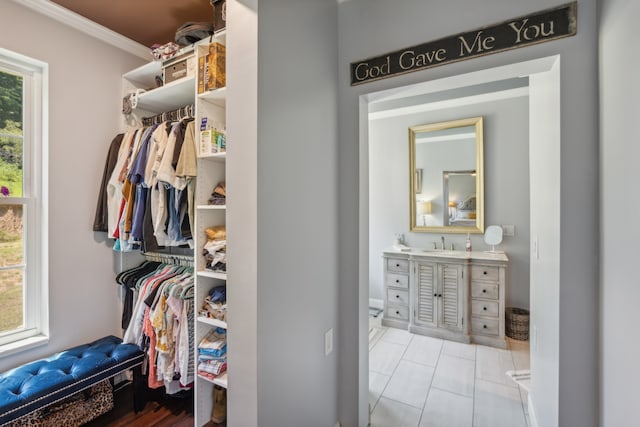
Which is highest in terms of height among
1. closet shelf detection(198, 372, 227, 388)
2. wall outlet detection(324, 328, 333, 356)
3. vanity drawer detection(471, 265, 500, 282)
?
vanity drawer detection(471, 265, 500, 282)

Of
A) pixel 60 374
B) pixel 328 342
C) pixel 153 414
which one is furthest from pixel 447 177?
pixel 60 374

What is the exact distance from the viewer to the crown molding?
1.73m

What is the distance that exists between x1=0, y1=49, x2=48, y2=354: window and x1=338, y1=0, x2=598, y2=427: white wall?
1.98 metres

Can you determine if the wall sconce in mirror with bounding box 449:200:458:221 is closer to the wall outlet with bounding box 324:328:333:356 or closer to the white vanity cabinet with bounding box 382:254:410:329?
the white vanity cabinet with bounding box 382:254:410:329

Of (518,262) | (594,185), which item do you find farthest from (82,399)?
(518,262)

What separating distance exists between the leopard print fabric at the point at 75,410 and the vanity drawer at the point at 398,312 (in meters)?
2.61

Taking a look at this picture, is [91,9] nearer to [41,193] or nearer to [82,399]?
[41,193]

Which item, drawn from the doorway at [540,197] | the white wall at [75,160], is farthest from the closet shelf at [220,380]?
the white wall at [75,160]

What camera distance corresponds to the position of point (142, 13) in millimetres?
1866

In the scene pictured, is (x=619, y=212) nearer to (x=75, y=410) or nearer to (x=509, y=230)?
(x=509, y=230)

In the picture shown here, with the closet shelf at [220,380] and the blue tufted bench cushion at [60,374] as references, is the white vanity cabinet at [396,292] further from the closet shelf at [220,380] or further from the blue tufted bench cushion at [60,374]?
the blue tufted bench cushion at [60,374]

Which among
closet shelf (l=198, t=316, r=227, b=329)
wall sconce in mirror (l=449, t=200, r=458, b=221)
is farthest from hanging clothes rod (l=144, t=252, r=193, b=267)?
wall sconce in mirror (l=449, t=200, r=458, b=221)

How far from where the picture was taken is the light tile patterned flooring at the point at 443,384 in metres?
1.85

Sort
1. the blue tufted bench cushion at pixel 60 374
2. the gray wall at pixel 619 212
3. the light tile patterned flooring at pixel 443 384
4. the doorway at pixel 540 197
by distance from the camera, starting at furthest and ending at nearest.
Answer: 1. the light tile patterned flooring at pixel 443 384
2. the blue tufted bench cushion at pixel 60 374
3. the doorway at pixel 540 197
4. the gray wall at pixel 619 212
